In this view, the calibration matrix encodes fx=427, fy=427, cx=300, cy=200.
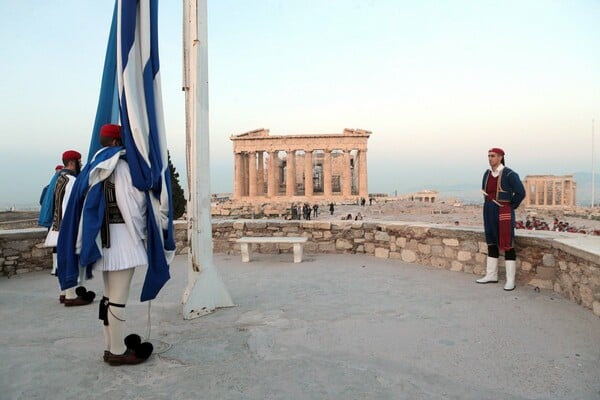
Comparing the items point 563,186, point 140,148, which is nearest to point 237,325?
point 140,148

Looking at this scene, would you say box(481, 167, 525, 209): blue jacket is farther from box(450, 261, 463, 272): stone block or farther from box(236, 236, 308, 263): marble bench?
box(236, 236, 308, 263): marble bench

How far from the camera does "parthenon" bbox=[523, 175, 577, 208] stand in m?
57.2

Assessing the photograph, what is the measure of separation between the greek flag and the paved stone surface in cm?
70

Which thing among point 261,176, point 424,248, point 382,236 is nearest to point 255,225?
point 382,236

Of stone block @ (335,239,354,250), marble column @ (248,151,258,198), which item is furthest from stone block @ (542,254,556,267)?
marble column @ (248,151,258,198)

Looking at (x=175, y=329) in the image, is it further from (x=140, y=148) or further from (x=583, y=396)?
(x=583, y=396)

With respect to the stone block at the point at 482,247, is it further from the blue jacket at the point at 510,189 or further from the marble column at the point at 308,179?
the marble column at the point at 308,179

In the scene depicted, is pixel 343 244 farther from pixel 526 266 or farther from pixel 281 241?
pixel 526 266

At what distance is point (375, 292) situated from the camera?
5.10 meters

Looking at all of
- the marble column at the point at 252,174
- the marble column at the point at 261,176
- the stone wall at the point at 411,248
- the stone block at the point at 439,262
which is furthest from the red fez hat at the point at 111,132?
the marble column at the point at 261,176

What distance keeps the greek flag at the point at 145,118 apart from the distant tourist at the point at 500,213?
3896 mm

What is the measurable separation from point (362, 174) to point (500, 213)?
45.4 metres

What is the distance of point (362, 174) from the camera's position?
165 feet

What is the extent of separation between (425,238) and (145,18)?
508 cm
